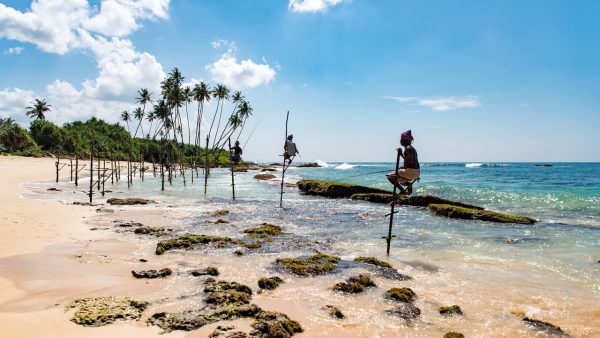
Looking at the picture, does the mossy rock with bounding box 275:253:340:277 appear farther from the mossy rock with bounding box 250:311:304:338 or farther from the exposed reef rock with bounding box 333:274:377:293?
the mossy rock with bounding box 250:311:304:338

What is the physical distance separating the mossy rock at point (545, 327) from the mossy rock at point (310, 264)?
4.54 m

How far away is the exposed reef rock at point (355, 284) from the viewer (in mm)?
8250

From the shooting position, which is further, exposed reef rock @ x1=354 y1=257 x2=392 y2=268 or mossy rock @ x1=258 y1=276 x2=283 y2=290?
exposed reef rock @ x1=354 y1=257 x2=392 y2=268

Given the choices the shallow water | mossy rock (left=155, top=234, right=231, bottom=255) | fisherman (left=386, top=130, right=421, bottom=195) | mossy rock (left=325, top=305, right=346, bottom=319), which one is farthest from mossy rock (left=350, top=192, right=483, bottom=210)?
mossy rock (left=325, top=305, right=346, bottom=319)

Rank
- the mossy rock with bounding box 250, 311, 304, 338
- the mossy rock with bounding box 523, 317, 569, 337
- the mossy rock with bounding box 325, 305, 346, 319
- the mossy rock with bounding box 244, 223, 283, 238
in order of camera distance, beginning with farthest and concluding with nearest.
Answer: the mossy rock with bounding box 244, 223, 283, 238
the mossy rock with bounding box 325, 305, 346, 319
the mossy rock with bounding box 523, 317, 569, 337
the mossy rock with bounding box 250, 311, 304, 338

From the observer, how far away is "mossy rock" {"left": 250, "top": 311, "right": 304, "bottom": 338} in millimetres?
5777

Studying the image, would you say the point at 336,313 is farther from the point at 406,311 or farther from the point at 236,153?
the point at 236,153

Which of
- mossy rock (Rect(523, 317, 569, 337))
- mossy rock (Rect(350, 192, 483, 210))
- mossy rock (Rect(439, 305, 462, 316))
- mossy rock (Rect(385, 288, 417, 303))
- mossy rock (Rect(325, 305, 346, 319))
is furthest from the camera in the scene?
mossy rock (Rect(350, 192, 483, 210))

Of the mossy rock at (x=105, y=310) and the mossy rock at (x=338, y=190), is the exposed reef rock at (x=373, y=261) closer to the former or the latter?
the mossy rock at (x=105, y=310)

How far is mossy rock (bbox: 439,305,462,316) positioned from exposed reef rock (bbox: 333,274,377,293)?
1759 millimetres

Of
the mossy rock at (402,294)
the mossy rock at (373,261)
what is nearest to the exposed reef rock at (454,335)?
the mossy rock at (402,294)

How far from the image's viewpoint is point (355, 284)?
8336 mm

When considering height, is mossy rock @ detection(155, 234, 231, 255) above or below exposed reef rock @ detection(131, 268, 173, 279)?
below

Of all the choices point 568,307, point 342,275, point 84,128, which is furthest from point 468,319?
point 84,128
